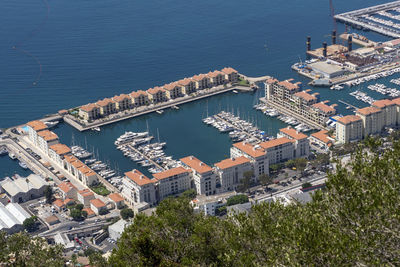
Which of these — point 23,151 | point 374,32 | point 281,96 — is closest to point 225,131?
point 281,96

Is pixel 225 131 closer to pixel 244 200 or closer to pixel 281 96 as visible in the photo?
pixel 281 96

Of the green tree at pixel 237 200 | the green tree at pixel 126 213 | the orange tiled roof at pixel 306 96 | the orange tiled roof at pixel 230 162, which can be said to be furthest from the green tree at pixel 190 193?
the orange tiled roof at pixel 306 96

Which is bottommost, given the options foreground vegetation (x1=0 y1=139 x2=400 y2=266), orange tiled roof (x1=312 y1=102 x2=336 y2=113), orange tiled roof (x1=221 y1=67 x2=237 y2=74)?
orange tiled roof (x1=312 y1=102 x2=336 y2=113)

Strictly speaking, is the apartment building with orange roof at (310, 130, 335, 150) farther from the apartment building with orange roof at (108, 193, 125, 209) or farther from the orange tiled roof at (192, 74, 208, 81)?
the apartment building with orange roof at (108, 193, 125, 209)

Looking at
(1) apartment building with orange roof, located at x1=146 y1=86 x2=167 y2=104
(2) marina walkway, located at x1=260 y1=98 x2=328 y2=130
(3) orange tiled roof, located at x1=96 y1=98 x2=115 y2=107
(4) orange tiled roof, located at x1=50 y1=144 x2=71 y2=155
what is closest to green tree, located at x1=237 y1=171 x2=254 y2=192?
(2) marina walkway, located at x1=260 y1=98 x2=328 y2=130

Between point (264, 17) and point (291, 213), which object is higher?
point (291, 213)

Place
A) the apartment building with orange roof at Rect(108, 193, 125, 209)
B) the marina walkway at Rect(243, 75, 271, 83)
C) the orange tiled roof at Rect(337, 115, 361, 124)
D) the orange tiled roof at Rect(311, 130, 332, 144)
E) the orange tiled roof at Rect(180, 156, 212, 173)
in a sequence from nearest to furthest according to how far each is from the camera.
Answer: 1. the apartment building with orange roof at Rect(108, 193, 125, 209)
2. the orange tiled roof at Rect(180, 156, 212, 173)
3. the orange tiled roof at Rect(337, 115, 361, 124)
4. the orange tiled roof at Rect(311, 130, 332, 144)
5. the marina walkway at Rect(243, 75, 271, 83)
